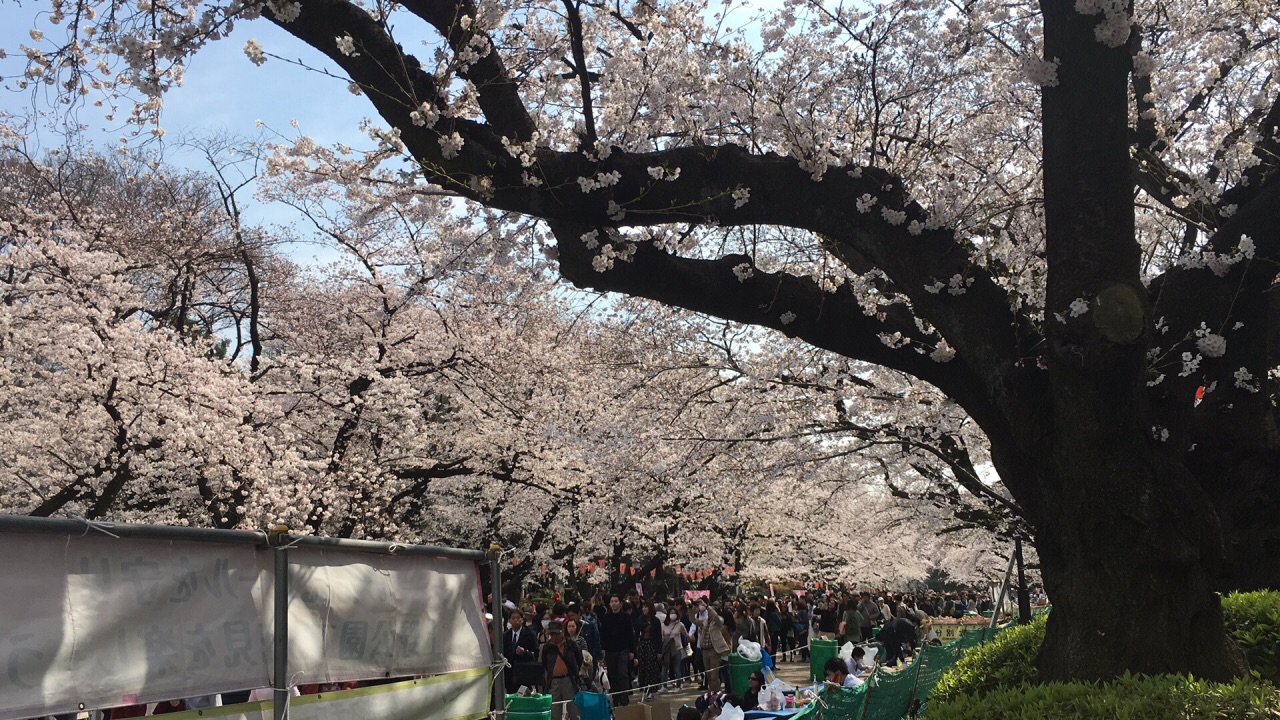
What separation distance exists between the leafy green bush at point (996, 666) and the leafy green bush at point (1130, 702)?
1269 millimetres


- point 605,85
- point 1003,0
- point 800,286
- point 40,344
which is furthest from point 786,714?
point 40,344

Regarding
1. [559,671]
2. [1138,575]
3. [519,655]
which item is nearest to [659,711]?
[559,671]

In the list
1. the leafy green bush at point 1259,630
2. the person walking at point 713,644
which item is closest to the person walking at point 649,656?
the person walking at point 713,644

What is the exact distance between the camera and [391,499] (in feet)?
53.5

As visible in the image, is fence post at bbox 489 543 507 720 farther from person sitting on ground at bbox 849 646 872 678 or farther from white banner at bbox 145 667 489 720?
person sitting on ground at bbox 849 646 872 678

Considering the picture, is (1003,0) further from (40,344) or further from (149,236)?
(149,236)

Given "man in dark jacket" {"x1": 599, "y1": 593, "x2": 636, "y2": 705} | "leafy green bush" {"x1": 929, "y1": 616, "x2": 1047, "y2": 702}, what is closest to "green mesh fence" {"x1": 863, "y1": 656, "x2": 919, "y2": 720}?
"leafy green bush" {"x1": 929, "y1": 616, "x2": 1047, "y2": 702}

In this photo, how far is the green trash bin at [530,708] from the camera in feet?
27.5

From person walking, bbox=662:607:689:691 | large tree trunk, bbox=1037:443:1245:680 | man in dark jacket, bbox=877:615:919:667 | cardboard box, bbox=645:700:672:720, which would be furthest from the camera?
man in dark jacket, bbox=877:615:919:667

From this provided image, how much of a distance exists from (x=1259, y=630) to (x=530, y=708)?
570cm

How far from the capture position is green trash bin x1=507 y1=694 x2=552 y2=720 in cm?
838

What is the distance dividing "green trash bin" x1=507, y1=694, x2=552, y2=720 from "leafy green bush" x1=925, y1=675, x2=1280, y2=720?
478 centimetres

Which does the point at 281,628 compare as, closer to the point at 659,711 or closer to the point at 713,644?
the point at 659,711

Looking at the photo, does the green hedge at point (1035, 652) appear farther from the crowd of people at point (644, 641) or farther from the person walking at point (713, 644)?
the person walking at point (713, 644)
